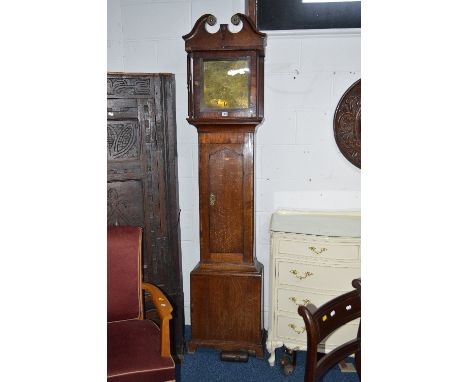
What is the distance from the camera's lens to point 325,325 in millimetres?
1054

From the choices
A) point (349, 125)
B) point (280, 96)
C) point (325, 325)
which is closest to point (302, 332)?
point (325, 325)

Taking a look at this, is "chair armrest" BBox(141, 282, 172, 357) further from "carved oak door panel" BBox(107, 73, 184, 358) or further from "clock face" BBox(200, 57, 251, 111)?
Answer: "clock face" BBox(200, 57, 251, 111)

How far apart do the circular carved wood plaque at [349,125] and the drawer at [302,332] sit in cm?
105

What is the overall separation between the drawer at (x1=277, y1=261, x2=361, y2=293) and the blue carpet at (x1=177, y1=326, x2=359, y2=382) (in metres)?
0.55

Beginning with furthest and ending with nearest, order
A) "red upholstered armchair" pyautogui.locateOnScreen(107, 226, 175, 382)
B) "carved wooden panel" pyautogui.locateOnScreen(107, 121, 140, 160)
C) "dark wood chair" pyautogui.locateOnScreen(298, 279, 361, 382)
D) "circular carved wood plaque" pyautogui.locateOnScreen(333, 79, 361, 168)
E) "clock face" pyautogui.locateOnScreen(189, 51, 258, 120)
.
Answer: "circular carved wood plaque" pyautogui.locateOnScreen(333, 79, 361, 168) < "carved wooden panel" pyautogui.locateOnScreen(107, 121, 140, 160) < "clock face" pyautogui.locateOnScreen(189, 51, 258, 120) < "red upholstered armchair" pyautogui.locateOnScreen(107, 226, 175, 382) < "dark wood chair" pyautogui.locateOnScreen(298, 279, 361, 382)

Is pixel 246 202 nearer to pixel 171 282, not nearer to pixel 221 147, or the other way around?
pixel 221 147

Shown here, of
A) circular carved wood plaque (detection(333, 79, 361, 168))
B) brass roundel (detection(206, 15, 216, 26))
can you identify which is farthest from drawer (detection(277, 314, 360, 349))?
brass roundel (detection(206, 15, 216, 26))

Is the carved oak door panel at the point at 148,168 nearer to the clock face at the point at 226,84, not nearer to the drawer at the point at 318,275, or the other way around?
the clock face at the point at 226,84

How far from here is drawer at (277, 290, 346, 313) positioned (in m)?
2.13

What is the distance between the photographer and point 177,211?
243 cm

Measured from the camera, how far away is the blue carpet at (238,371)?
218 cm

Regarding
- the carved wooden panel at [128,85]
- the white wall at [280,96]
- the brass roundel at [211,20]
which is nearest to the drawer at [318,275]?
the white wall at [280,96]

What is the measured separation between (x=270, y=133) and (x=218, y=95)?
1.73 ft
